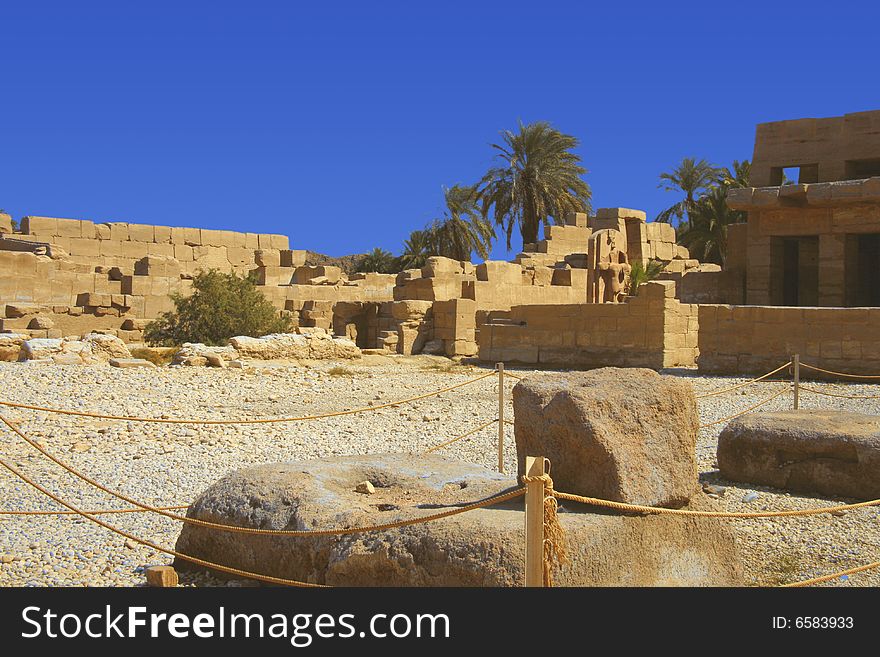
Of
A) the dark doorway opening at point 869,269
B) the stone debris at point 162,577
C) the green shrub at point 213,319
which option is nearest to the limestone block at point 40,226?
the green shrub at point 213,319

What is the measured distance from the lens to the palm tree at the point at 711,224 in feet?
91.1

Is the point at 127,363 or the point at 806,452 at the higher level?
the point at 127,363

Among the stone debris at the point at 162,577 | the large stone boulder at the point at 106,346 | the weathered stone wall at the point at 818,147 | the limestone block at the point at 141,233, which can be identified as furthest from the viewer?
the limestone block at the point at 141,233

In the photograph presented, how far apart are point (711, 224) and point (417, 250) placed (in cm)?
1014

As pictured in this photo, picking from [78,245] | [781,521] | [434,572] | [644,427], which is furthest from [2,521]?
[78,245]

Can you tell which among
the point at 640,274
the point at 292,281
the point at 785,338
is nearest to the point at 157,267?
the point at 292,281

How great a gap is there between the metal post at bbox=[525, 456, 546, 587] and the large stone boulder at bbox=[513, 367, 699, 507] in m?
0.74

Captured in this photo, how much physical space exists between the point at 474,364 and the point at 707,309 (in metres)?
4.56

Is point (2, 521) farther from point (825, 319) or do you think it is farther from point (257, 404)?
point (825, 319)

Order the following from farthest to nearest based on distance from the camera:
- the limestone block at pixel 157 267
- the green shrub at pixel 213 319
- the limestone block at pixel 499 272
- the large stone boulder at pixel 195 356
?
the limestone block at pixel 157 267 < the limestone block at pixel 499 272 < the green shrub at pixel 213 319 < the large stone boulder at pixel 195 356

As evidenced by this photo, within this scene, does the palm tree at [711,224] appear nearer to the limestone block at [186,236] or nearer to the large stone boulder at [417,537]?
the limestone block at [186,236]

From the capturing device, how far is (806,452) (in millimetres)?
6695

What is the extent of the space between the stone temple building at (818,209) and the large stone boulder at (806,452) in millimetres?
11771

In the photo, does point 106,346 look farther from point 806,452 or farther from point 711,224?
point 711,224
